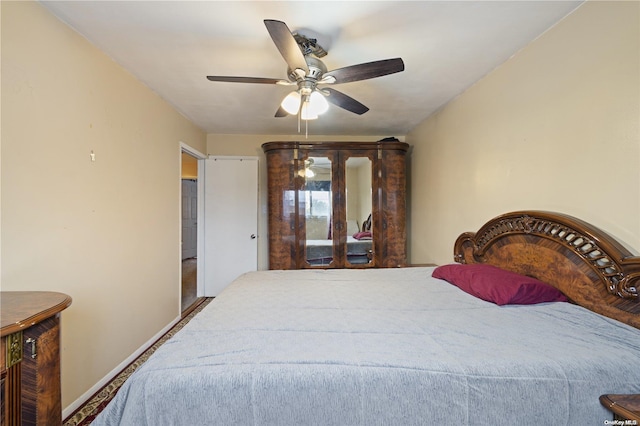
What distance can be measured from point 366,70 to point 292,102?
0.56m

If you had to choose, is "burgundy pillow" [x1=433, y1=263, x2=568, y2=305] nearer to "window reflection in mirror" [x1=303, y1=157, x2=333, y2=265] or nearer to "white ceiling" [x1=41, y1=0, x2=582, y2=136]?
"white ceiling" [x1=41, y1=0, x2=582, y2=136]

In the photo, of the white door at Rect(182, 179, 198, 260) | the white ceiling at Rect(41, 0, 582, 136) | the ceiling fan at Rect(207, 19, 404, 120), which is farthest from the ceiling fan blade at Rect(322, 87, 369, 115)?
the white door at Rect(182, 179, 198, 260)

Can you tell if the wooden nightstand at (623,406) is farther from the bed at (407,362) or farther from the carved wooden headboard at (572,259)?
the carved wooden headboard at (572,259)

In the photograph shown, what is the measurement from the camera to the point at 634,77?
125 cm

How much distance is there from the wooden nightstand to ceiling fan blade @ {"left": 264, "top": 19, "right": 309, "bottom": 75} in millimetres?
1853

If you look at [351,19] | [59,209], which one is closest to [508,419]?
[351,19]

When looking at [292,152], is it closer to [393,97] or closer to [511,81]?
[393,97]

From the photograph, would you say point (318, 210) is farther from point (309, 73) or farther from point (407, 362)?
point (407, 362)

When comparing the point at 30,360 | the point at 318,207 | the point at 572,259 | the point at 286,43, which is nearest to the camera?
the point at 30,360

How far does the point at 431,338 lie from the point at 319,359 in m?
0.48

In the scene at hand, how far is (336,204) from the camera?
354 cm

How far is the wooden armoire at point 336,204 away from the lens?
11.3 feet

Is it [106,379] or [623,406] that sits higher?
[623,406]

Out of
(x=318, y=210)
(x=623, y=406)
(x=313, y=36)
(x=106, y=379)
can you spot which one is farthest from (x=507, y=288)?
(x=106, y=379)
